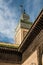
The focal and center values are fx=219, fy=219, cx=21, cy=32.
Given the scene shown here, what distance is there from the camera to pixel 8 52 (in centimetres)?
1672

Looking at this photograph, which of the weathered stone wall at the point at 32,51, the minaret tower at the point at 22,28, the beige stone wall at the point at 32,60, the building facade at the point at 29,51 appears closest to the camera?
the building facade at the point at 29,51

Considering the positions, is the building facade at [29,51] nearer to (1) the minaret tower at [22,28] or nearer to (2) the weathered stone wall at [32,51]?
(2) the weathered stone wall at [32,51]

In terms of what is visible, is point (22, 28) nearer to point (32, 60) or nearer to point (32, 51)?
point (32, 51)

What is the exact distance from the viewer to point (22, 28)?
27125 millimetres

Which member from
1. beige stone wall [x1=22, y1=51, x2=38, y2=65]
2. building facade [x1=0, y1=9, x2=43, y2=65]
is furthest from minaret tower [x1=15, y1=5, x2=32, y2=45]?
beige stone wall [x1=22, y1=51, x2=38, y2=65]

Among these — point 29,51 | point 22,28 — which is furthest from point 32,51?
point 22,28

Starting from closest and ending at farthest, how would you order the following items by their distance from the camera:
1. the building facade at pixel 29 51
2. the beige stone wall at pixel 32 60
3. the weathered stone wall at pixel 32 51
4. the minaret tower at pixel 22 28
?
the building facade at pixel 29 51, the weathered stone wall at pixel 32 51, the beige stone wall at pixel 32 60, the minaret tower at pixel 22 28

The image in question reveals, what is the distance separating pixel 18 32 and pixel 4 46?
1081cm

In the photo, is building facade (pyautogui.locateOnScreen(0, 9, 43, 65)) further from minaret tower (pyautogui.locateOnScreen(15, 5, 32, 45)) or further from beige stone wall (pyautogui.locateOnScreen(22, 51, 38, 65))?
minaret tower (pyautogui.locateOnScreen(15, 5, 32, 45))

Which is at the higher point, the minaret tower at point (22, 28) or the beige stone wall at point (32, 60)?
the beige stone wall at point (32, 60)

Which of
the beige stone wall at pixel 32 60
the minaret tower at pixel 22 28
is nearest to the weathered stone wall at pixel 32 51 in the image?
the beige stone wall at pixel 32 60

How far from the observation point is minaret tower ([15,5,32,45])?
2661 centimetres

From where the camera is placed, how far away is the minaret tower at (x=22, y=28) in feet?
87.3

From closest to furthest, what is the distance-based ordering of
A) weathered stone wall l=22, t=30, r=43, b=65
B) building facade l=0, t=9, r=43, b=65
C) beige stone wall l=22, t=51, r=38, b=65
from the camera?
1. building facade l=0, t=9, r=43, b=65
2. weathered stone wall l=22, t=30, r=43, b=65
3. beige stone wall l=22, t=51, r=38, b=65
